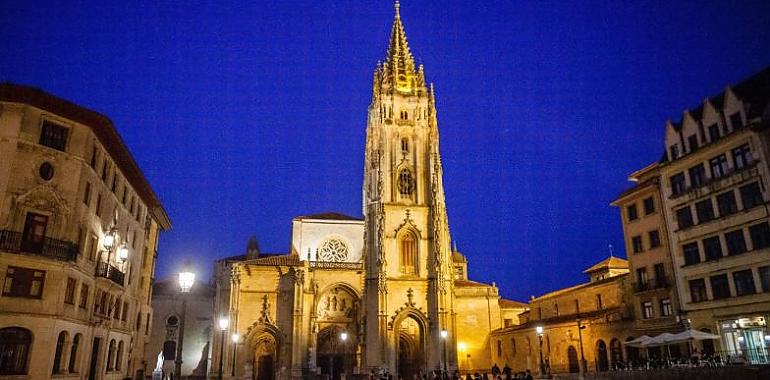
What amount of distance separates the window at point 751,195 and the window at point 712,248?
2657 millimetres

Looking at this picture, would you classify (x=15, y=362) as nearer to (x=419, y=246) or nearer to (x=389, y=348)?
(x=389, y=348)

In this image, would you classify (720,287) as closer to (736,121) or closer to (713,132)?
(713,132)

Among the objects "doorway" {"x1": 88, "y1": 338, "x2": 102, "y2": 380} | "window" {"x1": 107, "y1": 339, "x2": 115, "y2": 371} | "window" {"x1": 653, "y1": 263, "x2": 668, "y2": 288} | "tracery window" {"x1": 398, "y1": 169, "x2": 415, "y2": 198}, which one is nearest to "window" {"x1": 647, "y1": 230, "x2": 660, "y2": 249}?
"window" {"x1": 653, "y1": 263, "x2": 668, "y2": 288}

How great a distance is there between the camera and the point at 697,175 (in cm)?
3097

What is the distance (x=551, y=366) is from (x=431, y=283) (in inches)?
478

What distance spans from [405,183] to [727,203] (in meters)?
28.1

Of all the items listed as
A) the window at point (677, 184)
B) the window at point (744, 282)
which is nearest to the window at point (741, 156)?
the window at point (677, 184)

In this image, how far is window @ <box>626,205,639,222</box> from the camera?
36.1 metres

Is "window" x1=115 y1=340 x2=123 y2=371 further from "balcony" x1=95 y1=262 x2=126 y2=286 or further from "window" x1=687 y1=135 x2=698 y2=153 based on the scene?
"window" x1=687 y1=135 x2=698 y2=153

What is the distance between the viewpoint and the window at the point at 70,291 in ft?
76.2

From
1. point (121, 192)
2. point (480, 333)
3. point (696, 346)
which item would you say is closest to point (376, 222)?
point (480, 333)

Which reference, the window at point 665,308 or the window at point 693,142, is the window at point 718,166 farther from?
the window at point 665,308

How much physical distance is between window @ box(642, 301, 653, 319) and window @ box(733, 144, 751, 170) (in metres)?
10.3

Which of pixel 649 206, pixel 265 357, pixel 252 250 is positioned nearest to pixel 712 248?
pixel 649 206
